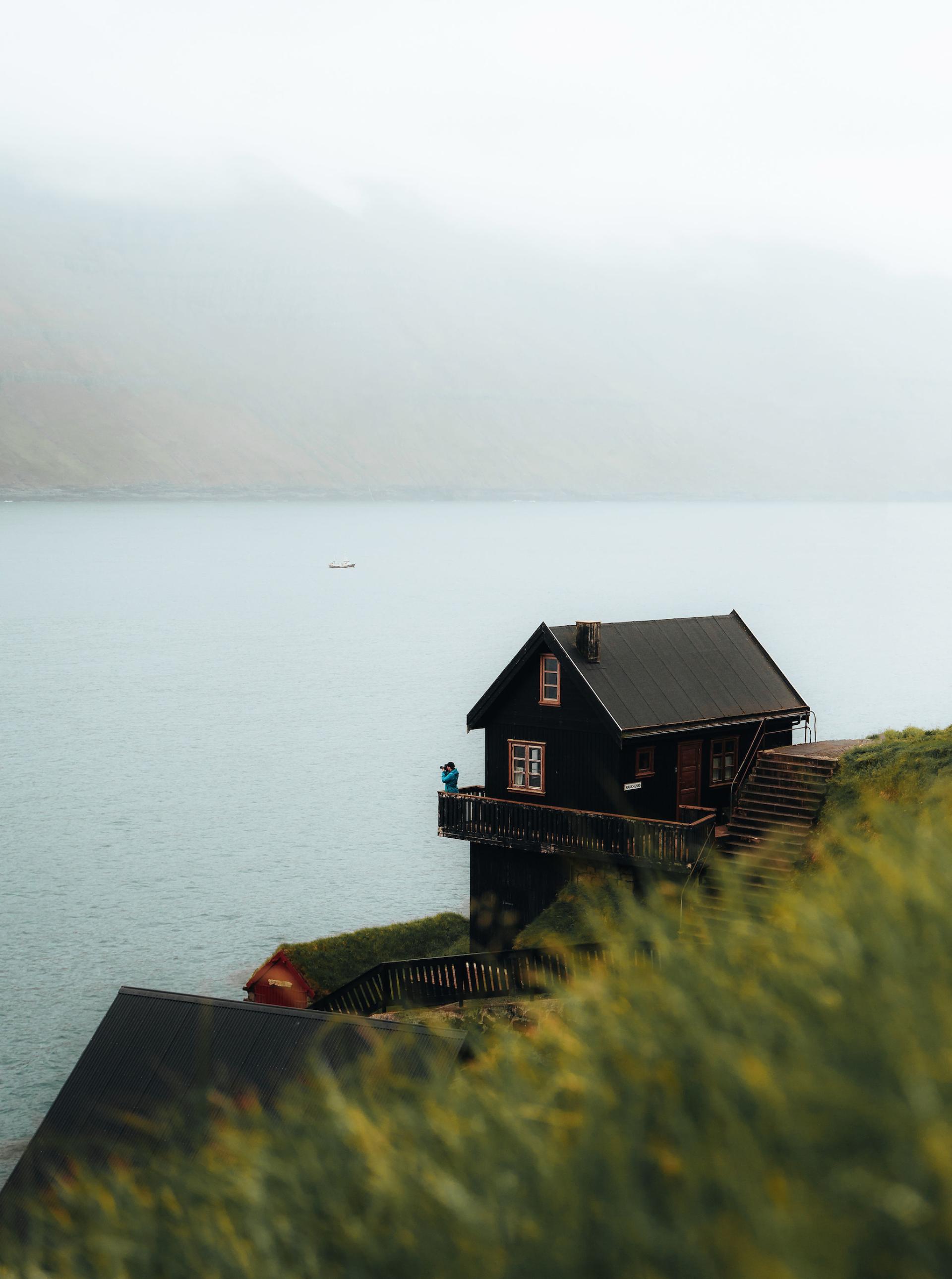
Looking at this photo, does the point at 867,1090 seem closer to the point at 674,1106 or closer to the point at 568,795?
the point at 674,1106

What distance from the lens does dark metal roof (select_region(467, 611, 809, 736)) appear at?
130 feet

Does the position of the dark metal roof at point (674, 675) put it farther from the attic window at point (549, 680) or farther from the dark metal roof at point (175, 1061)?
the dark metal roof at point (175, 1061)

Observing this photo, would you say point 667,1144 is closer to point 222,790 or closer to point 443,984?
point 443,984

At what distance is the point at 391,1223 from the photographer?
7.88 metres

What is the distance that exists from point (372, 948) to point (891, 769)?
61.8ft

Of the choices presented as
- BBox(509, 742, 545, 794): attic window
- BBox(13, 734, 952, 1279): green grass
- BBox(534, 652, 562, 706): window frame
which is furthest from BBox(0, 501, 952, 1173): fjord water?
BBox(13, 734, 952, 1279): green grass

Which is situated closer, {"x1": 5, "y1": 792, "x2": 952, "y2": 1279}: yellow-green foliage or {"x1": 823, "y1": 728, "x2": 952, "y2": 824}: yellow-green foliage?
{"x1": 5, "y1": 792, "x2": 952, "y2": 1279}: yellow-green foliage

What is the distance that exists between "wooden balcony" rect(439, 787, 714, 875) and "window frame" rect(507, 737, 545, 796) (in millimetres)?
468

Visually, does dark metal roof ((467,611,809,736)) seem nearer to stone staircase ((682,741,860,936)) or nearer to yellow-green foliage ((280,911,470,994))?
stone staircase ((682,741,860,936))

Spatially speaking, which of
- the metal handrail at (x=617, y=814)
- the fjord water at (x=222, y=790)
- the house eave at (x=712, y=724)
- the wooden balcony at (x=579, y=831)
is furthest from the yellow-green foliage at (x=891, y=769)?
the fjord water at (x=222, y=790)

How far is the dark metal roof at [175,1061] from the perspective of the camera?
2109 cm

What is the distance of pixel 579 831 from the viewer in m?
38.6

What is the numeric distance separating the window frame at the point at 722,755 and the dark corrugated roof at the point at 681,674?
68cm

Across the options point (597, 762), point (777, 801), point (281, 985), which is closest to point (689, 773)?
point (777, 801)
